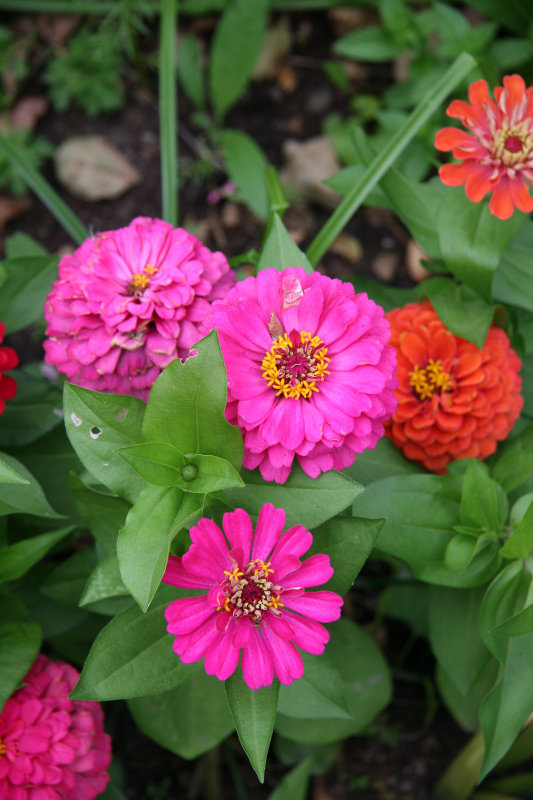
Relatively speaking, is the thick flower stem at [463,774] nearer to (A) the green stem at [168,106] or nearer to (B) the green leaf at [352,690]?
(B) the green leaf at [352,690]

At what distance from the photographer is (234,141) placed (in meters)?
1.74

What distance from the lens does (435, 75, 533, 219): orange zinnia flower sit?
1018mm

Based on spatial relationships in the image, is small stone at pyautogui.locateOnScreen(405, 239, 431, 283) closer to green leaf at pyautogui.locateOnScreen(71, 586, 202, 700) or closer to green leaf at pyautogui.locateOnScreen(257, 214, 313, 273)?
green leaf at pyautogui.locateOnScreen(257, 214, 313, 273)

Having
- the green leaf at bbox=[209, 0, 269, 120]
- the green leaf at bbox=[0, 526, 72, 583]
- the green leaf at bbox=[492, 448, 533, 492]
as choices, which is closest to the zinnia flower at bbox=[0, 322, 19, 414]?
the green leaf at bbox=[0, 526, 72, 583]

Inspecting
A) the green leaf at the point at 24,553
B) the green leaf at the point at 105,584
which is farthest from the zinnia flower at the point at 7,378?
the green leaf at the point at 105,584

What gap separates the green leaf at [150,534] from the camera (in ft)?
2.53

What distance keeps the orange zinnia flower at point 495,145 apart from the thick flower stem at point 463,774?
971 millimetres

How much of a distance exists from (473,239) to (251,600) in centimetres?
63

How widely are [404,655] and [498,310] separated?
2.66 ft

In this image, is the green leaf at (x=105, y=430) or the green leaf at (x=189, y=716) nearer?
the green leaf at (x=105, y=430)

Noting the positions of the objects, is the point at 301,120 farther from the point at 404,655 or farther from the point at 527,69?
the point at 404,655

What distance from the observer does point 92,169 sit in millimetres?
1766

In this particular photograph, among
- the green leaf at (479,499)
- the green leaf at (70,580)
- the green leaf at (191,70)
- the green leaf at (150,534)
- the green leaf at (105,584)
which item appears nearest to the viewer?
the green leaf at (150,534)

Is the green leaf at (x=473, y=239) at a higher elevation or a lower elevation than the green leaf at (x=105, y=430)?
higher
